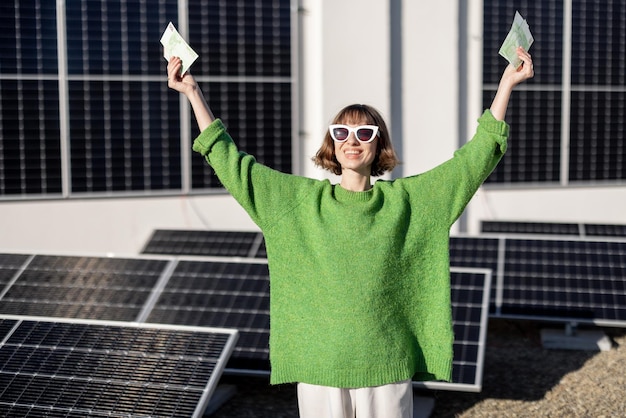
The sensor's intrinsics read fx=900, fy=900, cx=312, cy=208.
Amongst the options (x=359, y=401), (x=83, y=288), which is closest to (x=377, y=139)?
(x=359, y=401)

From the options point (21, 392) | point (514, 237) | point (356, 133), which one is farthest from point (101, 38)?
point (356, 133)

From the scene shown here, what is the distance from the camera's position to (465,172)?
2.96 m

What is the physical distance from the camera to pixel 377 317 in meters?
2.88

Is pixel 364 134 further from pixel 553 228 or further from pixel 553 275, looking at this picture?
pixel 553 228

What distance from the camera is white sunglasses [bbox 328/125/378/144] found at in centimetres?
295

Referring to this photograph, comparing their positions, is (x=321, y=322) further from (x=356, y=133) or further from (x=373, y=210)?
(x=356, y=133)

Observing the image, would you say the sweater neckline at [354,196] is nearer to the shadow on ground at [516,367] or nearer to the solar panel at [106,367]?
the solar panel at [106,367]

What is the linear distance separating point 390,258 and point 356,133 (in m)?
0.42

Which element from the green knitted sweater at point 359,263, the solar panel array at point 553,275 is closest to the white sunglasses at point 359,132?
the green knitted sweater at point 359,263

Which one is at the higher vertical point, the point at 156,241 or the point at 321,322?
the point at 321,322

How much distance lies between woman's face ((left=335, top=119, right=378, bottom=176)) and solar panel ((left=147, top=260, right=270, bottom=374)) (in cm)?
314

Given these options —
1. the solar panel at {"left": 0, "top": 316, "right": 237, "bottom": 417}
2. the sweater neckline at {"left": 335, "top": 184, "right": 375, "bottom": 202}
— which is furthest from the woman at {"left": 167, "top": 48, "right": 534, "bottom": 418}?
the solar panel at {"left": 0, "top": 316, "right": 237, "bottom": 417}

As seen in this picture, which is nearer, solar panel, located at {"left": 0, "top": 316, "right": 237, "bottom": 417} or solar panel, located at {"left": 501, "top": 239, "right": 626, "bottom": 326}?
solar panel, located at {"left": 0, "top": 316, "right": 237, "bottom": 417}

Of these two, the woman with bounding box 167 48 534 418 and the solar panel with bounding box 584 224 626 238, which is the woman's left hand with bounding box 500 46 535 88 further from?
the solar panel with bounding box 584 224 626 238
